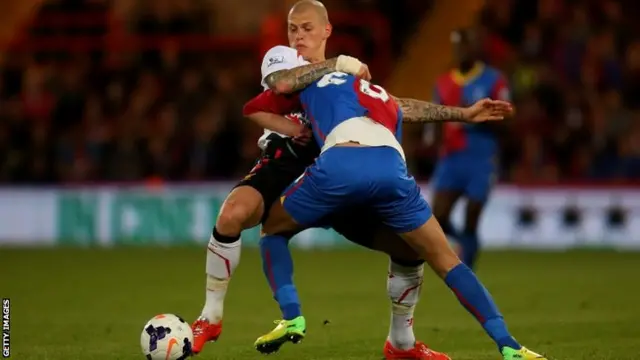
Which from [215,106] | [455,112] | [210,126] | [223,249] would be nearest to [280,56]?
[455,112]

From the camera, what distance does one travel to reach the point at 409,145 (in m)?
18.3

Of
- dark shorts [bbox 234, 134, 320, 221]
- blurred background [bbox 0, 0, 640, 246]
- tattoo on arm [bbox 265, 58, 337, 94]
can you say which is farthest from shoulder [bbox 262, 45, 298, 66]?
blurred background [bbox 0, 0, 640, 246]

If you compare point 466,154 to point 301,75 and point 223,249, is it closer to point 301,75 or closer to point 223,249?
point 223,249

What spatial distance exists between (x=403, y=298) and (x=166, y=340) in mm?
1345

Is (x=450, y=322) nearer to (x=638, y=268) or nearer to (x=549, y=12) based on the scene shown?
(x=638, y=268)

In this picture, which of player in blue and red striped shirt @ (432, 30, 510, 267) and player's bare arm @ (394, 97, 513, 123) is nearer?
player's bare arm @ (394, 97, 513, 123)

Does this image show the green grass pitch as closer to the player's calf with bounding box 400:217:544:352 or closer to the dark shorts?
the player's calf with bounding box 400:217:544:352

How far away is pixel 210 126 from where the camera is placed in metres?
18.1

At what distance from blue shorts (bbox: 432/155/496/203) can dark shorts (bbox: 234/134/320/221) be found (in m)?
4.68

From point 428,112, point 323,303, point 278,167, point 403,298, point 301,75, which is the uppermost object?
point 301,75

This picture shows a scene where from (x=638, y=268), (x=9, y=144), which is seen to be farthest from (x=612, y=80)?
(x=9, y=144)

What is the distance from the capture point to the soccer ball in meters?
6.44

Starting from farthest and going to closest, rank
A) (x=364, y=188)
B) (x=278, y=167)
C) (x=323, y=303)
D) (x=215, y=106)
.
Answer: (x=215, y=106)
(x=323, y=303)
(x=278, y=167)
(x=364, y=188)

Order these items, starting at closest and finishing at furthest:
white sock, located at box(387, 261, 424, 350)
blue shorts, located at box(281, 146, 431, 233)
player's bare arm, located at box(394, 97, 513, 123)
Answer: blue shorts, located at box(281, 146, 431, 233)
player's bare arm, located at box(394, 97, 513, 123)
white sock, located at box(387, 261, 424, 350)
